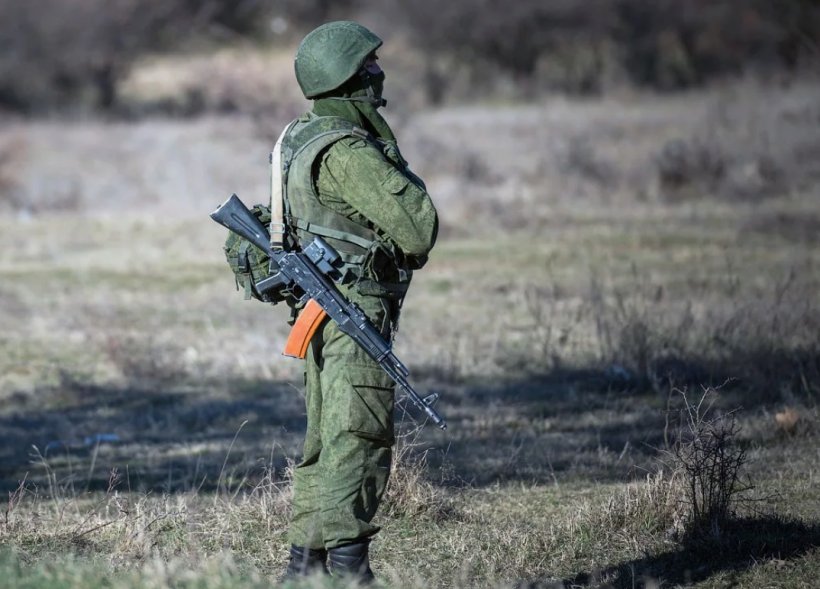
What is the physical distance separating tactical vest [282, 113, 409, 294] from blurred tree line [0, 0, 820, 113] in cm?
2617

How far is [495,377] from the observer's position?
411 inches

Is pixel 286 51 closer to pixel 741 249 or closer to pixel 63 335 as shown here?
pixel 741 249

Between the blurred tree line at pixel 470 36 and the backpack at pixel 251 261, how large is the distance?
26073 mm

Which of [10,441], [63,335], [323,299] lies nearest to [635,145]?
[63,335]

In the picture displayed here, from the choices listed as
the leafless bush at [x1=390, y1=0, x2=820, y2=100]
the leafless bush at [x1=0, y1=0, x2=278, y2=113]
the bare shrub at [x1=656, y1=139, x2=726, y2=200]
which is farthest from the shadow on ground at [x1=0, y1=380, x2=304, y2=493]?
the leafless bush at [x1=390, y1=0, x2=820, y2=100]

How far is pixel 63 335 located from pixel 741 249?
7771 millimetres

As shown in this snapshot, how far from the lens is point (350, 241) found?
4836 millimetres

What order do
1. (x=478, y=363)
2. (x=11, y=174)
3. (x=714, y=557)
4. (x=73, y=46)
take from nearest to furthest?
(x=714, y=557)
(x=478, y=363)
(x=11, y=174)
(x=73, y=46)

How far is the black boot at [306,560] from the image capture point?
194 inches

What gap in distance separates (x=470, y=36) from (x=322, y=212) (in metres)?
33.8

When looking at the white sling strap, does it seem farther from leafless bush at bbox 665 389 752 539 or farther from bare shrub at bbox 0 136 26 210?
bare shrub at bbox 0 136 26 210

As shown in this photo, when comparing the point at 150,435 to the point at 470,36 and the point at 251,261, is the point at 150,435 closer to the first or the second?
the point at 251,261

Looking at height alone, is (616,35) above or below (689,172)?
above

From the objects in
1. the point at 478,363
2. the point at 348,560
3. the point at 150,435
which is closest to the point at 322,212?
the point at 348,560
